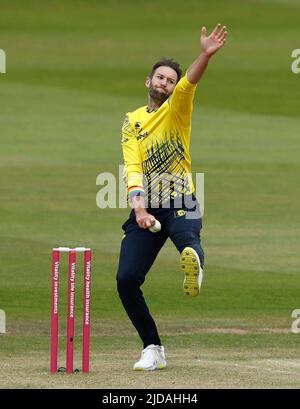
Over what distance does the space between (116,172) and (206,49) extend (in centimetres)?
1527

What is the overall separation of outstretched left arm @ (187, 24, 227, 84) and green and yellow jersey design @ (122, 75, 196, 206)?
0.47 metres

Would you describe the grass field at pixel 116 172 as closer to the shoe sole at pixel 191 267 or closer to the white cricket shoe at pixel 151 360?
the white cricket shoe at pixel 151 360

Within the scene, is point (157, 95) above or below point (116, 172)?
below

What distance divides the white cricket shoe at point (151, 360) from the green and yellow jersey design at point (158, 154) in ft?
3.68

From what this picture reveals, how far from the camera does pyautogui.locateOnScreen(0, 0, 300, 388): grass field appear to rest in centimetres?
1228

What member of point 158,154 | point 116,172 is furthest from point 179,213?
point 116,172

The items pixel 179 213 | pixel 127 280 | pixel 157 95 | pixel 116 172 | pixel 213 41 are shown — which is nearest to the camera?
pixel 213 41

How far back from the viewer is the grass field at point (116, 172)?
1228 centimetres

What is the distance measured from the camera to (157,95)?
36.3 feet

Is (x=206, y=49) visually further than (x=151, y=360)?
No

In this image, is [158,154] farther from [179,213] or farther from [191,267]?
[191,267]

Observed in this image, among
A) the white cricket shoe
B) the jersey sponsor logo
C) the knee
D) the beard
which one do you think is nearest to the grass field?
the white cricket shoe

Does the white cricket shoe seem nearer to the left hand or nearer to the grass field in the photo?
the grass field

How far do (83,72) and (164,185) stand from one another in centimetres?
2973
